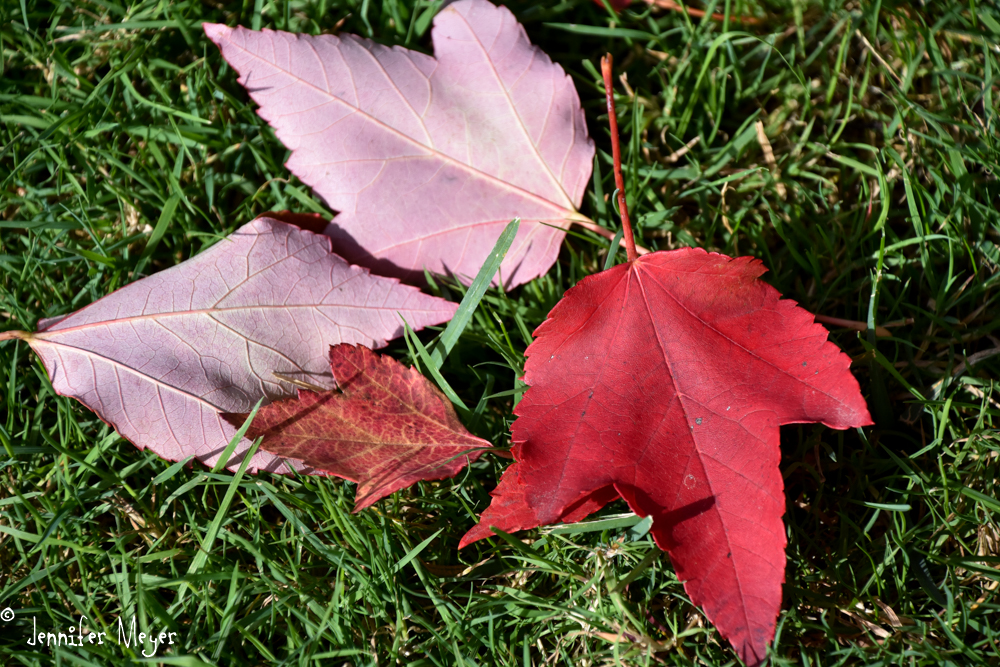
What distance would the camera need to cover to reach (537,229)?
1.69 meters

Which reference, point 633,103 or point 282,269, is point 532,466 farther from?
point 633,103

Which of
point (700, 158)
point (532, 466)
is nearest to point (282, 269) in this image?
point (532, 466)

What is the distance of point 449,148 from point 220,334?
0.71 meters

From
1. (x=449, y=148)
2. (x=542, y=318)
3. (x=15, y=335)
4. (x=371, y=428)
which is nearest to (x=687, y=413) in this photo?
(x=542, y=318)

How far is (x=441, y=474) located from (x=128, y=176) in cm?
129

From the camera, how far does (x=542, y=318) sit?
1.72m

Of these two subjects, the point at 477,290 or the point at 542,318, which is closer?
the point at 477,290

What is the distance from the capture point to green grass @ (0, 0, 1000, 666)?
151 centimetres

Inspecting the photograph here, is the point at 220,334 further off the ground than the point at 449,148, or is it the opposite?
the point at 449,148

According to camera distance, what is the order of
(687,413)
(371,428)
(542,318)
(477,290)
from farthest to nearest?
(542,318) → (477,290) → (371,428) → (687,413)

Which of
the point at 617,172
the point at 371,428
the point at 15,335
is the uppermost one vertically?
the point at 617,172

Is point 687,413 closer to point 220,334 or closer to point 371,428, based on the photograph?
point 371,428

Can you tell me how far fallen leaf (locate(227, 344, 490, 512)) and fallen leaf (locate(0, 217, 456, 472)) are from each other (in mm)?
105

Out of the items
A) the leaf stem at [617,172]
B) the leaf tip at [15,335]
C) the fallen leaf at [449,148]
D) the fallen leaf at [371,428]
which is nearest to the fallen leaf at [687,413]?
the leaf stem at [617,172]
